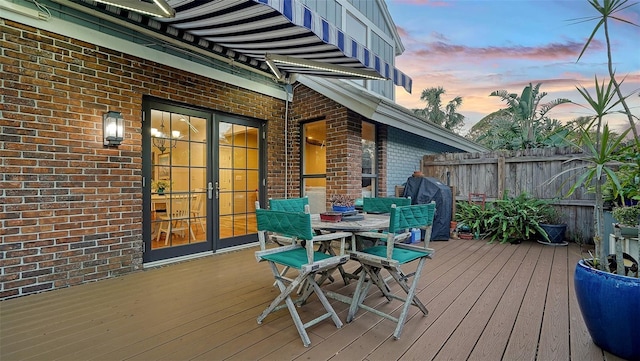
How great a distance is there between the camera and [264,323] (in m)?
2.46

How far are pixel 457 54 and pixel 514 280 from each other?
23.6 ft

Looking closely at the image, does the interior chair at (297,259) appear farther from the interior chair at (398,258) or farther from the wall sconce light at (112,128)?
the wall sconce light at (112,128)

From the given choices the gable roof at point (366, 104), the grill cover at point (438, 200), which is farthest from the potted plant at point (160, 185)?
the grill cover at point (438, 200)

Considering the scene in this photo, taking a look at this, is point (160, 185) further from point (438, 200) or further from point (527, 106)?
point (527, 106)

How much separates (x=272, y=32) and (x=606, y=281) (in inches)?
135

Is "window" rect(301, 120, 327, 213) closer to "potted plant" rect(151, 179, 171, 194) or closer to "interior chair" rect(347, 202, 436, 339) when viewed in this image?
"potted plant" rect(151, 179, 171, 194)

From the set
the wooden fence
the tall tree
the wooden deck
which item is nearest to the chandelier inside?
the wooden deck

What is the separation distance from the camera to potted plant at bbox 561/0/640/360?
183 centimetres

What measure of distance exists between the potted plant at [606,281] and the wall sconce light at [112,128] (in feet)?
15.0

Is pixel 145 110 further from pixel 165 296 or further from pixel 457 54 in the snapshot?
pixel 457 54

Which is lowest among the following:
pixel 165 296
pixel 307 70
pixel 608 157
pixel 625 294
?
pixel 165 296

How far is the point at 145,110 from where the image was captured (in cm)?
411

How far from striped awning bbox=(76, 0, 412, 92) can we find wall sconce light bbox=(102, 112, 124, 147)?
3.78 ft

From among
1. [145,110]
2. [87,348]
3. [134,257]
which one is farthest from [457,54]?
[87,348]
